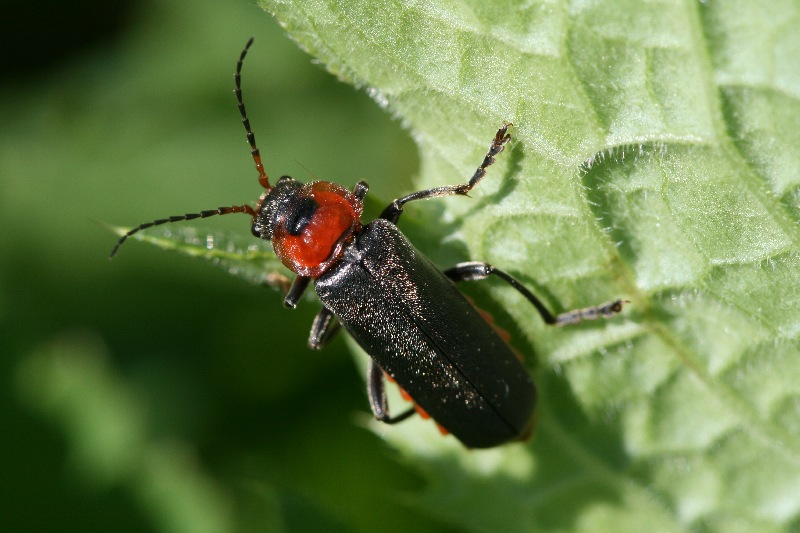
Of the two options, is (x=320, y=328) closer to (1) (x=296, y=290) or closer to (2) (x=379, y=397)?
(1) (x=296, y=290)

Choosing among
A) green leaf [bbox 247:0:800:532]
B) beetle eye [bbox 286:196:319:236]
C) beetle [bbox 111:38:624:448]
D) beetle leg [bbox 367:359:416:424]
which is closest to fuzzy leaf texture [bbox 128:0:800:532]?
green leaf [bbox 247:0:800:532]

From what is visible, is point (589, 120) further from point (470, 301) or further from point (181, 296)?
point (181, 296)

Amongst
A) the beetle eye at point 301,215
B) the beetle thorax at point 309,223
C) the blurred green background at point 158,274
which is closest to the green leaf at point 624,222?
the beetle thorax at point 309,223

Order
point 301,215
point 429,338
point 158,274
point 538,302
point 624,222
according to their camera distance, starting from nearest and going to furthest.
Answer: point 624,222
point 538,302
point 429,338
point 301,215
point 158,274

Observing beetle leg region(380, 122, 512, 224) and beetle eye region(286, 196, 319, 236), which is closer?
beetle leg region(380, 122, 512, 224)

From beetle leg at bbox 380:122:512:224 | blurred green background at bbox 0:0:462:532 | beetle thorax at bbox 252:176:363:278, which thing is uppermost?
beetle leg at bbox 380:122:512:224

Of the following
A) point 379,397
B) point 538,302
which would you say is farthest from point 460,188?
point 379,397

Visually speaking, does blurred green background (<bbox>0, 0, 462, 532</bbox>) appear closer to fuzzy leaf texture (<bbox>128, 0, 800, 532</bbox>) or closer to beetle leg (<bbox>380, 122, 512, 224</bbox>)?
fuzzy leaf texture (<bbox>128, 0, 800, 532</bbox>)
